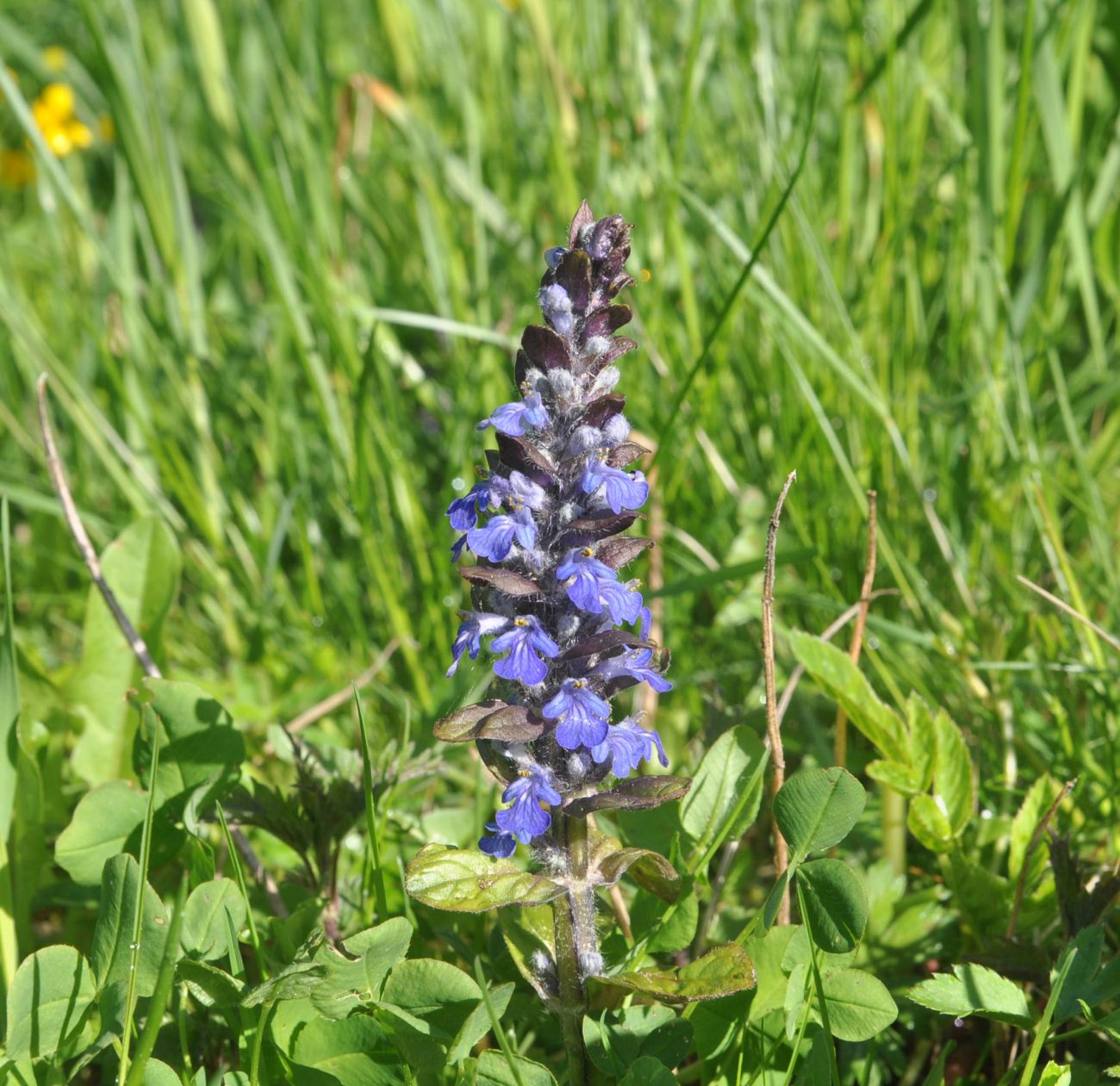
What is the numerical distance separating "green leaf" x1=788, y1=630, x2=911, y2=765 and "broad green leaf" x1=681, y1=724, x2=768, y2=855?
0.54 ft

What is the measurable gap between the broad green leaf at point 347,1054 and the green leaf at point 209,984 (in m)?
0.11

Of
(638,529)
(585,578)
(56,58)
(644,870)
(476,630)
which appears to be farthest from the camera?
(56,58)

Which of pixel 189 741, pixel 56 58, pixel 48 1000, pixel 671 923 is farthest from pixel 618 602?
pixel 56 58

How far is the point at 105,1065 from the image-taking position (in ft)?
5.77

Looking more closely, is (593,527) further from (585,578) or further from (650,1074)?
(650,1074)

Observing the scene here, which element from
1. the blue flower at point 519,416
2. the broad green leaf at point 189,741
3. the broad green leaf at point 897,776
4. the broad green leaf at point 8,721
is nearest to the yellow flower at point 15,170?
the broad green leaf at point 8,721

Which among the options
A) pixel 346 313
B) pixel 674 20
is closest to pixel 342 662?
pixel 346 313

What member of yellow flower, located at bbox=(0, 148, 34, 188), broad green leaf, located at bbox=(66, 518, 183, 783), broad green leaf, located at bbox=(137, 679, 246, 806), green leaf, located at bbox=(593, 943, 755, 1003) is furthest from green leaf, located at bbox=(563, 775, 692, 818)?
yellow flower, located at bbox=(0, 148, 34, 188)

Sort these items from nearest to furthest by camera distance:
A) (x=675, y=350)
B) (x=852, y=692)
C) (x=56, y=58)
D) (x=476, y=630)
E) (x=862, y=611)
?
1. (x=476, y=630)
2. (x=852, y=692)
3. (x=862, y=611)
4. (x=675, y=350)
5. (x=56, y=58)

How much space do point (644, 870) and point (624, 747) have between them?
246mm

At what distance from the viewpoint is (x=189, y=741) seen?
1.94 meters

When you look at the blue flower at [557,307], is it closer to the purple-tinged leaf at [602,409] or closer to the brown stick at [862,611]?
the purple-tinged leaf at [602,409]

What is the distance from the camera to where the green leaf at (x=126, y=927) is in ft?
5.29

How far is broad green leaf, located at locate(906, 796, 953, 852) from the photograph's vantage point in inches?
73.4
